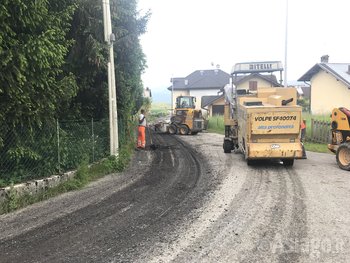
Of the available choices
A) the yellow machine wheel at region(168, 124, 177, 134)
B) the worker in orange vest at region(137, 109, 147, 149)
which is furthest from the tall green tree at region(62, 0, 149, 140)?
the yellow machine wheel at region(168, 124, 177, 134)

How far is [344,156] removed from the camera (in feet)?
Result: 37.7

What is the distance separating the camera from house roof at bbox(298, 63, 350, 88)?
2955cm

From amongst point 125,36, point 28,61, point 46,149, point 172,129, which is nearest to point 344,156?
point 125,36

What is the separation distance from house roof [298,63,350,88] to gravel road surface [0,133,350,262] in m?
21.9

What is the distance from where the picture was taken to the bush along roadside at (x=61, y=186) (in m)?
6.97

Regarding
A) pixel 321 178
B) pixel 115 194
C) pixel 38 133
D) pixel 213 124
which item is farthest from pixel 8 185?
pixel 213 124

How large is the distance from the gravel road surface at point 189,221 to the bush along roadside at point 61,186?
274mm

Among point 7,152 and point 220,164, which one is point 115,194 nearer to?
point 7,152

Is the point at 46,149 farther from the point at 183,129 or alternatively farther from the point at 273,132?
the point at 183,129

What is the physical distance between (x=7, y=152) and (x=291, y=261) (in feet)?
18.3

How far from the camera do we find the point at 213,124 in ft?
111

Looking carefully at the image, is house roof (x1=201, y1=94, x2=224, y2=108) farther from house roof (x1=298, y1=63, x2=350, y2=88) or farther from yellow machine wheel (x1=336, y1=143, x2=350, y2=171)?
yellow machine wheel (x1=336, y1=143, x2=350, y2=171)

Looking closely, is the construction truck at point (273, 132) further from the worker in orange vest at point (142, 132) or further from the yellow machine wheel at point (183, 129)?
the yellow machine wheel at point (183, 129)

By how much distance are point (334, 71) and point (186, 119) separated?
13394 millimetres
